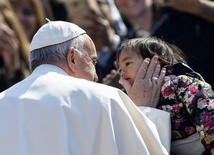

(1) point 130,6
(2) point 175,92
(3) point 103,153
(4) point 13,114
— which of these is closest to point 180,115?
(2) point 175,92

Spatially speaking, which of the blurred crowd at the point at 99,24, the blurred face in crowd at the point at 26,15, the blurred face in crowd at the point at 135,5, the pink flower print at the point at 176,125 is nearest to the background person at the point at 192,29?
the blurred crowd at the point at 99,24

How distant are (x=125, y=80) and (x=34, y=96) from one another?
769mm

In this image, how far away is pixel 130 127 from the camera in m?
5.90

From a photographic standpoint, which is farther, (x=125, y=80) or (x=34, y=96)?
(x=125, y=80)

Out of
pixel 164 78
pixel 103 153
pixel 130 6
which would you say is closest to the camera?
pixel 103 153

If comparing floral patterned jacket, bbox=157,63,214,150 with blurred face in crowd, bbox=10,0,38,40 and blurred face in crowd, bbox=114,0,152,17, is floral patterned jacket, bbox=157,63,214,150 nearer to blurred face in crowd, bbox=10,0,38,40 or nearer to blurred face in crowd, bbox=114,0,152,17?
blurred face in crowd, bbox=114,0,152,17

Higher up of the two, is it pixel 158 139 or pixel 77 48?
pixel 77 48

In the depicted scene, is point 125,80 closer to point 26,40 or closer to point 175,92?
point 175,92

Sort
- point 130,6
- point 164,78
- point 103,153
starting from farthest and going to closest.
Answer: point 130,6 → point 164,78 → point 103,153

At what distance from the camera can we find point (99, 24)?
30.9ft

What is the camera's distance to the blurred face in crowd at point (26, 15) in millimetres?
9447

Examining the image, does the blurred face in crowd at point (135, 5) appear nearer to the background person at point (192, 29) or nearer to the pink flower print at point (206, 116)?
the background person at point (192, 29)

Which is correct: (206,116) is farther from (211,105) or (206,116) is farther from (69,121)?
(69,121)

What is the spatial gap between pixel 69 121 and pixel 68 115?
4 centimetres
